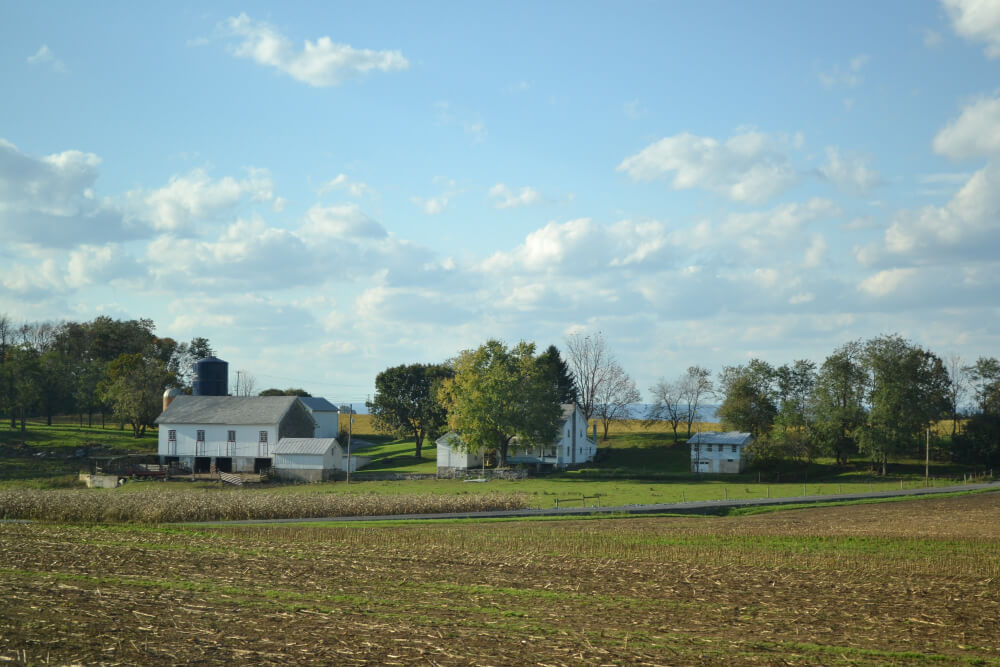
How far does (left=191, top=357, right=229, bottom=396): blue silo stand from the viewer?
108 meters

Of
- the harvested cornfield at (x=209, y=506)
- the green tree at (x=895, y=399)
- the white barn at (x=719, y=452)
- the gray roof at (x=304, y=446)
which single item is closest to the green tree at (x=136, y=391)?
the gray roof at (x=304, y=446)

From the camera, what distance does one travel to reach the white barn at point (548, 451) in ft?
292

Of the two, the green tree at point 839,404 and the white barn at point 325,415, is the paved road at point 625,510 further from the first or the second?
the white barn at point 325,415

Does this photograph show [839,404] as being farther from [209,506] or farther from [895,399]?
[209,506]

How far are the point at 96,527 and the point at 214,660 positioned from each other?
27940mm

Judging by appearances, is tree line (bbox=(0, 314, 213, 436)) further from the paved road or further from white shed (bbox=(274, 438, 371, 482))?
the paved road

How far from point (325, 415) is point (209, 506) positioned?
71.6m

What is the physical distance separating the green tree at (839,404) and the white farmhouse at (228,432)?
58.7 m

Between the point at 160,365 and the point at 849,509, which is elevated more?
the point at 160,365

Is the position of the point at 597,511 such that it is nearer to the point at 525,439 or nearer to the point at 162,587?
the point at 162,587

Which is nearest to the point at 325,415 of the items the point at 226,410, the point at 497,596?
the point at 226,410

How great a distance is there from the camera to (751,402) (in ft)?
343

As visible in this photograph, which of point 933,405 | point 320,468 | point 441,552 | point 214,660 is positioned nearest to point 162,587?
point 214,660

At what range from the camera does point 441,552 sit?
31406 millimetres
